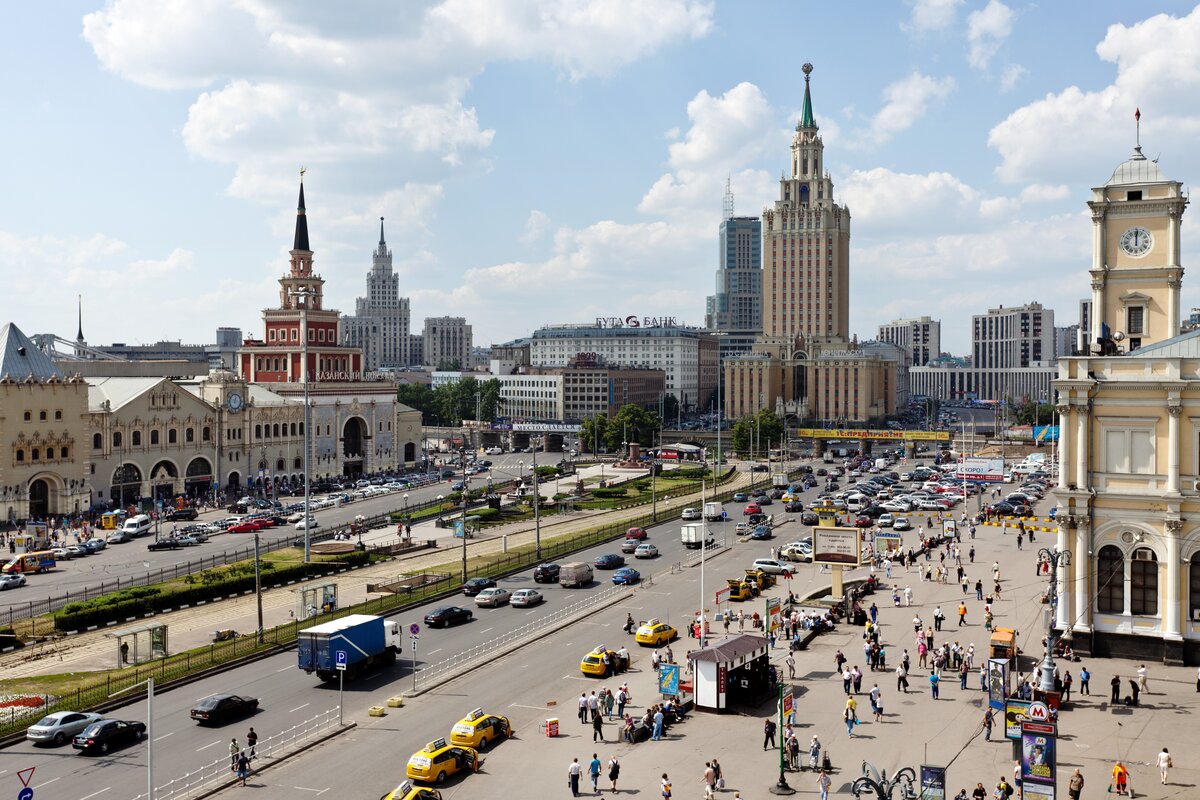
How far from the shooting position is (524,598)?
200 feet

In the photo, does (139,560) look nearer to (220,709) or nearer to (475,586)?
(475,586)

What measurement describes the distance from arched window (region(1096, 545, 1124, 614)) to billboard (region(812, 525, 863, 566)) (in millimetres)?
13069

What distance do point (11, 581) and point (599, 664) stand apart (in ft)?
132

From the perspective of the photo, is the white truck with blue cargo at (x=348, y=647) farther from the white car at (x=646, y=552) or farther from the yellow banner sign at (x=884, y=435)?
the yellow banner sign at (x=884, y=435)

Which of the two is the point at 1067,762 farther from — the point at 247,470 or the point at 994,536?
the point at 247,470

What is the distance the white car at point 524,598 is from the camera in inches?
2391

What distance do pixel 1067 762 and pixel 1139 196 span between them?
91.9 ft

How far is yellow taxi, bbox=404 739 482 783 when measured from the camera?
33656mm

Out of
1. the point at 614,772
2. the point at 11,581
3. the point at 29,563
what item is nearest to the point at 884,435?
the point at 29,563

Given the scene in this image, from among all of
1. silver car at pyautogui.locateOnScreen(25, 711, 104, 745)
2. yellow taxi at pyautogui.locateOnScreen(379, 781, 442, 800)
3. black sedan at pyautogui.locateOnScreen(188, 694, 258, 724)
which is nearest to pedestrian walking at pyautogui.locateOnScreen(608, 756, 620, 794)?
yellow taxi at pyautogui.locateOnScreen(379, 781, 442, 800)

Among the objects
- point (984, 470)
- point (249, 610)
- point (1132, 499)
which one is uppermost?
point (1132, 499)

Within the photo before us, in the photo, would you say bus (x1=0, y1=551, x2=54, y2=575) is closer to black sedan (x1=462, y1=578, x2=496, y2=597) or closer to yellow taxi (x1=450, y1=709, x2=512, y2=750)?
black sedan (x1=462, y1=578, x2=496, y2=597)

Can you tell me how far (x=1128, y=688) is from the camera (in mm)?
42031

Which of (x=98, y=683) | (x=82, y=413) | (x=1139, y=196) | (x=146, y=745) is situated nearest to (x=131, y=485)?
(x=82, y=413)
